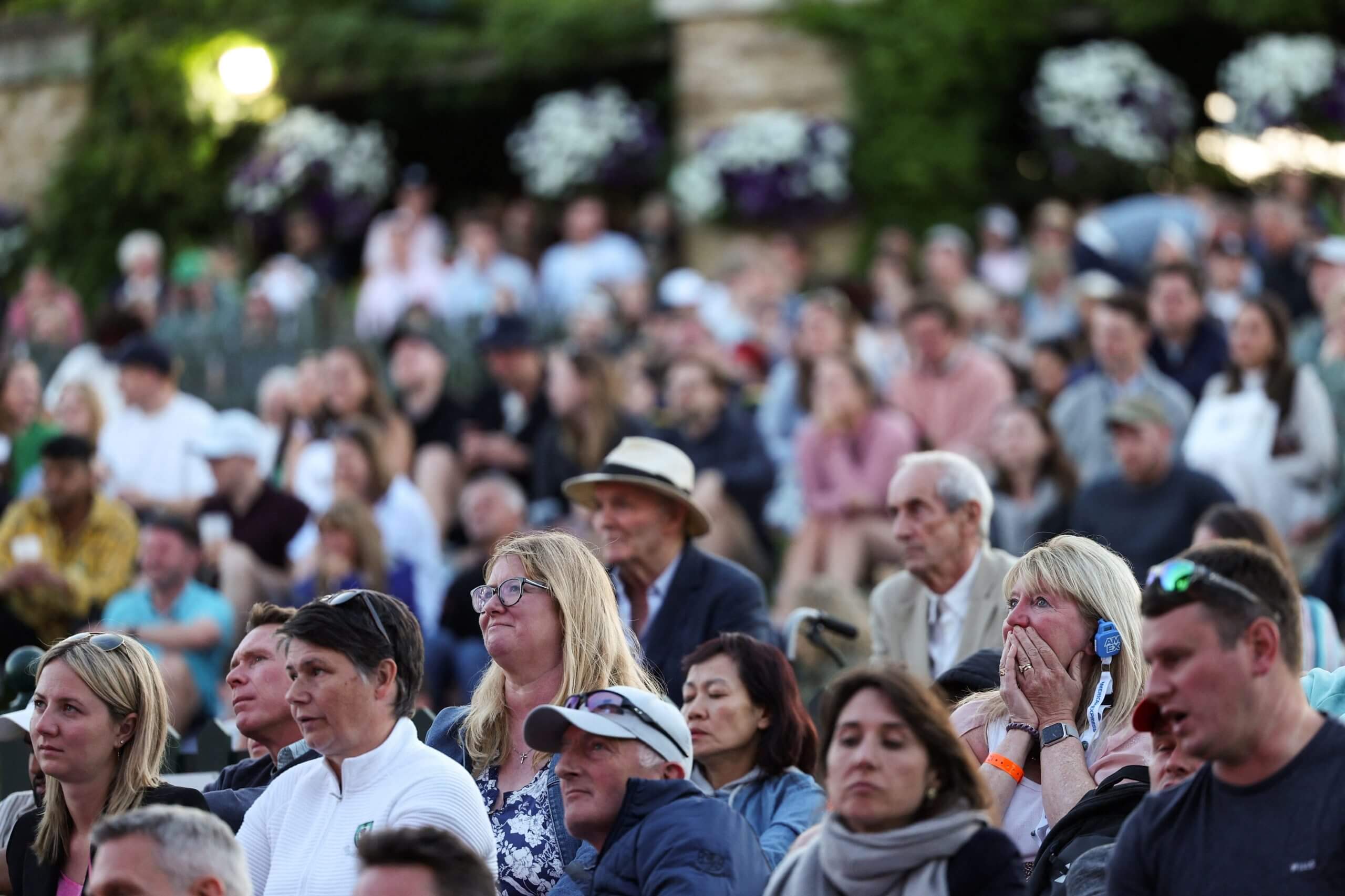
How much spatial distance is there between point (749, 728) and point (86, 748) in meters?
1.79

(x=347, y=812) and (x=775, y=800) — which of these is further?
(x=775, y=800)

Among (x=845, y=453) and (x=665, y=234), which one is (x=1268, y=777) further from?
(x=665, y=234)

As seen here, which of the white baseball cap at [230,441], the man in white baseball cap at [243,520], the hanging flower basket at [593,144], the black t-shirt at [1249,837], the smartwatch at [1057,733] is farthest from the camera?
the hanging flower basket at [593,144]

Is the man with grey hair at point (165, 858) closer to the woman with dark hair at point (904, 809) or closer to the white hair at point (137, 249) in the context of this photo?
the woman with dark hair at point (904, 809)

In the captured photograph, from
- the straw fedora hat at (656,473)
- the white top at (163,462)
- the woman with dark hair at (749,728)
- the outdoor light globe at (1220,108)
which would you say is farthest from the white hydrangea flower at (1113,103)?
the woman with dark hair at (749,728)

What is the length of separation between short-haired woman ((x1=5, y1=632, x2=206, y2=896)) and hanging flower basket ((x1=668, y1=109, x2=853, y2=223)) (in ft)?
38.6

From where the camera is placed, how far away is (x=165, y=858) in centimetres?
357

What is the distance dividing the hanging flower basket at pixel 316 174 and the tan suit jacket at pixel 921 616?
12.4 meters

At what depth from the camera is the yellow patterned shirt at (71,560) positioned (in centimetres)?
936

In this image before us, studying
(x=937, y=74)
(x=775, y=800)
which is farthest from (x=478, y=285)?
(x=775, y=800)

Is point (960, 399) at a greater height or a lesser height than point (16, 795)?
lesser

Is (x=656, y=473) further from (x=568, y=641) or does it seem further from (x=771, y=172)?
(x=771, y=172)

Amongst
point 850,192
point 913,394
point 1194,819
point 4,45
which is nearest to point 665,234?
point 850,192

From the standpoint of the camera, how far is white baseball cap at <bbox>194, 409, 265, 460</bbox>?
9859mm
